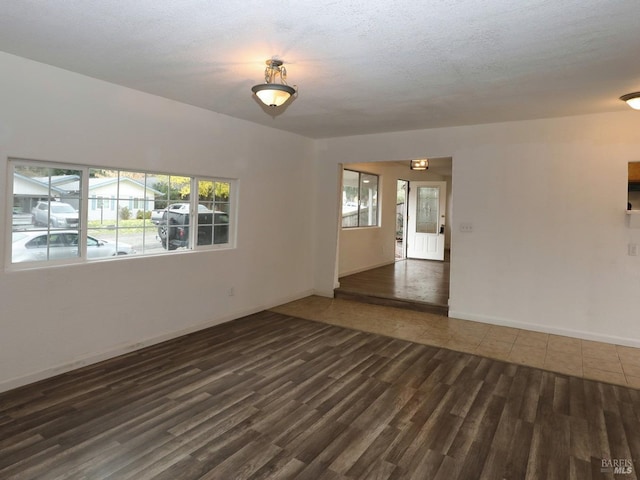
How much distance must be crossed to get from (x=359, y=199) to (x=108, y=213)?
535cm

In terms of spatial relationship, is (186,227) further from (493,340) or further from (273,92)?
(493,340)

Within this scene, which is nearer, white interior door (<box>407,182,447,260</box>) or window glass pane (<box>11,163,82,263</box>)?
window glass pane (<box>11,163,82,263</box>)

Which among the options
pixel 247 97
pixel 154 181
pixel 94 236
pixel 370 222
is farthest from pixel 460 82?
pixel 370 222

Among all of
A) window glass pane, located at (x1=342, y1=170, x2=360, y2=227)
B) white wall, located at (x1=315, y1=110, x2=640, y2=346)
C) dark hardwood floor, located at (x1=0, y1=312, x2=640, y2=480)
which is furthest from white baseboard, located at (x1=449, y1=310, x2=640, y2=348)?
window glass pane, located at (x1=342, y1=170, x2=360, y2=227)

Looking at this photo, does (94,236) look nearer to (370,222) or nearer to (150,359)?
(150,359)

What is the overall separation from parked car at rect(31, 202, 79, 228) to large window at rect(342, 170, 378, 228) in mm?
4965

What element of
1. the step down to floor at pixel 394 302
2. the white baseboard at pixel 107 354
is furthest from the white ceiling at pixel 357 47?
the step down to floor at pixel 394 302

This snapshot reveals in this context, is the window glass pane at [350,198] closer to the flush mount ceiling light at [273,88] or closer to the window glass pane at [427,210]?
the window glass pane at [427,210]

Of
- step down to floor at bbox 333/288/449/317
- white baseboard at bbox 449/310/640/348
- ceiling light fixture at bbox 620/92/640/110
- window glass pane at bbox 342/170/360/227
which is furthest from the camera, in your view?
window glass pane at bbox 342/170/360/227

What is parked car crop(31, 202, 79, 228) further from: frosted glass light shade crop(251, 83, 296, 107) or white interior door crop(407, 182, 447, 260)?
white interior door crop(407, 182, 447, 260)

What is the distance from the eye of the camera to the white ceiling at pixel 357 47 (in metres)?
2.20

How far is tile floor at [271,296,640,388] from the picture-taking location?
145 inches

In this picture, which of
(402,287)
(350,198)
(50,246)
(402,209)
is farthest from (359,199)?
(50,246)

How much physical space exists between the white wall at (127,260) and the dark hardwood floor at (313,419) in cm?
33
